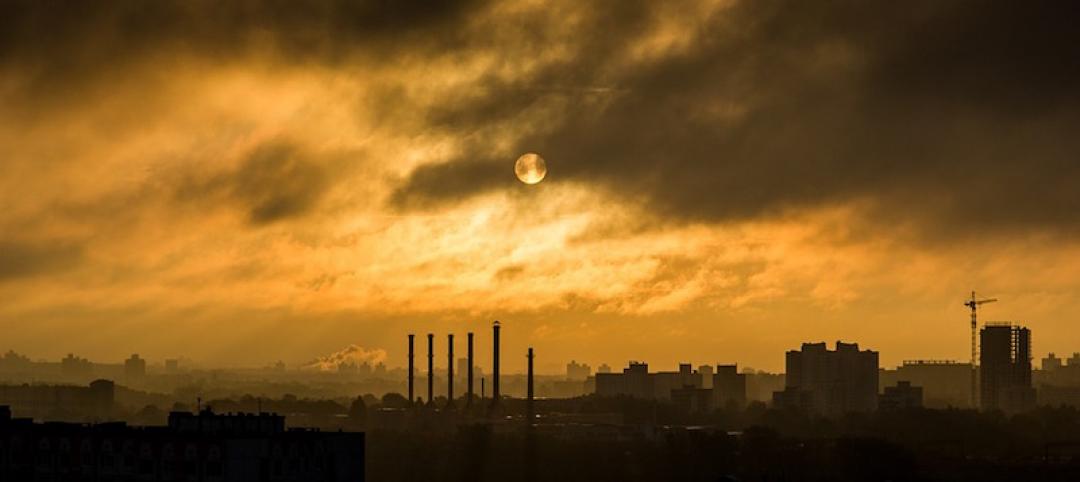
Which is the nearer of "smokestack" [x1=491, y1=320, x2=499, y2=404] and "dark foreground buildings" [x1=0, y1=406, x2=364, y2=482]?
"dark foreground buildings" [x1=0, y1=406, x2=364, y2=482]

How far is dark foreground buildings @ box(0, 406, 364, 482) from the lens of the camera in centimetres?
6756

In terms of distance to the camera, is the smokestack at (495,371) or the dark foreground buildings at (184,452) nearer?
the dark foreground buildings at (184,452)

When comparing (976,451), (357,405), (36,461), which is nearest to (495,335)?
(357,405)

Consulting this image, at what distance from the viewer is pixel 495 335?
639 ft

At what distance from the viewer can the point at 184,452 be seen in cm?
6825

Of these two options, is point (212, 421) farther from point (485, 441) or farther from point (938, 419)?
point (938, 419)

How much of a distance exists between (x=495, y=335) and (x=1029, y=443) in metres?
57.8

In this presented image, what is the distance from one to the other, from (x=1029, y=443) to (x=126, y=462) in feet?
404

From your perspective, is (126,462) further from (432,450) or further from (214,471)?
(432,450)

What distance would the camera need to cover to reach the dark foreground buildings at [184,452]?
67.6 metres

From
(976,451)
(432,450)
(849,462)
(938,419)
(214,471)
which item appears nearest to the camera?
(214,471)

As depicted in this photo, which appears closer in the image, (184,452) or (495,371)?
(184,452)

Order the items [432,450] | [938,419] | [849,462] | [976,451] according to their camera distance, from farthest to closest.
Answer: [938,419] → [976,451] → [432,450] → [849,462]

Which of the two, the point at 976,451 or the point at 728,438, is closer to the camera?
the point at 728,438
